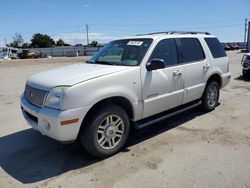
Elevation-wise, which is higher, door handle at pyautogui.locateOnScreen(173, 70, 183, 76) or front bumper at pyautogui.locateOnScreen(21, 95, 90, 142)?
door handle at pyautogui.locateOnScreen(173, 70, 183, 76)

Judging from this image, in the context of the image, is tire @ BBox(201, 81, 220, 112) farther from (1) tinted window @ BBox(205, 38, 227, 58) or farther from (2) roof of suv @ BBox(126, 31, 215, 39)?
(2) roof of suv @ BBox(126, 31, 215, 39)

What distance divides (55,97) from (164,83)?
202 centimetres

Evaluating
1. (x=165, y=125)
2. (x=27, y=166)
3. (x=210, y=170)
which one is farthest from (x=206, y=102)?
(x=27, y=166)

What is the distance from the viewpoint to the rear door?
530 cm

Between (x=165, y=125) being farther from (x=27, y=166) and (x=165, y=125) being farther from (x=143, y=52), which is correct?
(x=27, y=166)

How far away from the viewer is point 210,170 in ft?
11.9

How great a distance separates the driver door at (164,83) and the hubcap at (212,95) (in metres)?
1.34

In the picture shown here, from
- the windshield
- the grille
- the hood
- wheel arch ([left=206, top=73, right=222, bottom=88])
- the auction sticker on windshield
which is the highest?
the auction sticker on windshield

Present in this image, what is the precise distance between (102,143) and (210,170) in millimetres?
1595

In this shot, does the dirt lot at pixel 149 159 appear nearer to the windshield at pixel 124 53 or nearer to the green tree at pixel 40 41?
the windshield at pixel 124 53

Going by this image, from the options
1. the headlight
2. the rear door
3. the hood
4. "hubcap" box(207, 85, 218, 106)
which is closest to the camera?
the headlight

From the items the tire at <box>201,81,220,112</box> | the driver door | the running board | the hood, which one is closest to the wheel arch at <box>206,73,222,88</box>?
the tire at <box>201,81,220,112</box>

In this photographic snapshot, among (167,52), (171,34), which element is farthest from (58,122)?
(171,34)

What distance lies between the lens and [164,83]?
187 inches
